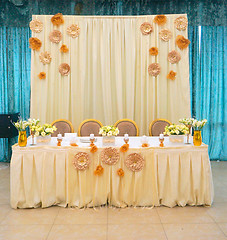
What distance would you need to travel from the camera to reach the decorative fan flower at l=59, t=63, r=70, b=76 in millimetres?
4945

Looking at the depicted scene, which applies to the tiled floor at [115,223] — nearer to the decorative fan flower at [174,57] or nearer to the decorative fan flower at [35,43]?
the decorative fan flower at [174,57]

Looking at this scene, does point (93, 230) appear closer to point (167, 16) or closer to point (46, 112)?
point (46, 112)

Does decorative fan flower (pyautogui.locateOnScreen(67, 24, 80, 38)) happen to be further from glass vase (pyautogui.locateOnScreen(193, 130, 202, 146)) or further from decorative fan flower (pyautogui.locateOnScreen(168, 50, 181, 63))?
glass vase (pyautogui.locateOnScreen(193, 130, 202, 146))

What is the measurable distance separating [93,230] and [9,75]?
3972mm

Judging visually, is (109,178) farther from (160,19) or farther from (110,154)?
(160,19)

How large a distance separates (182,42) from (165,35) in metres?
0.34

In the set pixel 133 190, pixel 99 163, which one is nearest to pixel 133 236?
pixel 133 190

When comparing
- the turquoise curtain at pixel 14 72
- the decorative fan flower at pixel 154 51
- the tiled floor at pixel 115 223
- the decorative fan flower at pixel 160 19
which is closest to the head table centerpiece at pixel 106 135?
the tiled floor at pixel 115 223

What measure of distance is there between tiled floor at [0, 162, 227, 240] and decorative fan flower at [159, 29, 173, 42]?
2974 mm

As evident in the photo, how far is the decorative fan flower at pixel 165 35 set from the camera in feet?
16.1

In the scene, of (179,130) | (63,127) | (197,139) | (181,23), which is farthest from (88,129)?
(181,23)

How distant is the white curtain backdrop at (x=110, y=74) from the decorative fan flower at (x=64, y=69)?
0.26 ft

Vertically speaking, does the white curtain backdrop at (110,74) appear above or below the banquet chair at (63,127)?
above

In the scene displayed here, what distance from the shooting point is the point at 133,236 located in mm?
2562
